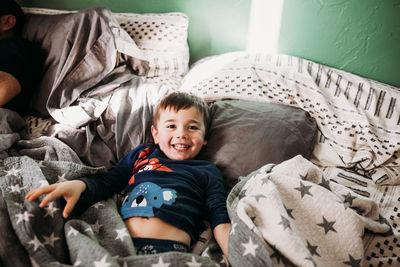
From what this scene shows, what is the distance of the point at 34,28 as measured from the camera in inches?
55.2

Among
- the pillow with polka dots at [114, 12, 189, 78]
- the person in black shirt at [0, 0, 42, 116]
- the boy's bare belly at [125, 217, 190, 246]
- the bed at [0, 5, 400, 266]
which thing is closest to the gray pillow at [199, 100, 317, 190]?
the bed at [0, 5, 400, 266]

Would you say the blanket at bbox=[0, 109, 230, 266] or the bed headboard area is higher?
the bed headboard area

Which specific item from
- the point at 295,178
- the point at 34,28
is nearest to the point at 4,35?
the point at 34,28

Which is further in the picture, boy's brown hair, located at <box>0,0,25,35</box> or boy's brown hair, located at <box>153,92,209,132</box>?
boy's brown hair, located at <box>0,0,25,35</box>

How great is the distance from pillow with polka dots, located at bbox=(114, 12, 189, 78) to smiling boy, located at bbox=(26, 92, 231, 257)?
0.46 metres

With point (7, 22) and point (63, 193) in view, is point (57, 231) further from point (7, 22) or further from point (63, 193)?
point (7, 22)

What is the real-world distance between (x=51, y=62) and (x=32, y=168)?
643 mm

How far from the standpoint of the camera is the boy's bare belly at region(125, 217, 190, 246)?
82 cm

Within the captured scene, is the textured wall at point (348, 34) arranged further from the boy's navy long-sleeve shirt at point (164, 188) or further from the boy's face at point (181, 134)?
the boy's navy long-sleeve shirt at point (164, 188)

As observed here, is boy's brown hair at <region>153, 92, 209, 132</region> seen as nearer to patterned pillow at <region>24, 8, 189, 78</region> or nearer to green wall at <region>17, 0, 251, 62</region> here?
patterned pillow at <region>24, 8, 189, 78</region>

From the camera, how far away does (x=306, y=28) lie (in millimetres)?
1424

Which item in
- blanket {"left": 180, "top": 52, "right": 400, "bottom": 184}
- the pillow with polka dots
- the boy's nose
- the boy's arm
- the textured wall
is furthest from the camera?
the pillow with polka dots

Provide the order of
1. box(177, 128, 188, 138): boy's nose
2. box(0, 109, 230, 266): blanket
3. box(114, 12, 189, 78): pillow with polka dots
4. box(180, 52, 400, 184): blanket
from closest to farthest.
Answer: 1. box(0, 109, 230, 266): blanket
2. box(177, 128, 188, 138): boy's nose
3. box(180, 52, 400, 184): blanket
4. box(114, 12, 189, 78): pillow with polka dots

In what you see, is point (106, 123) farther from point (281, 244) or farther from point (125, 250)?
point (281, 244)
